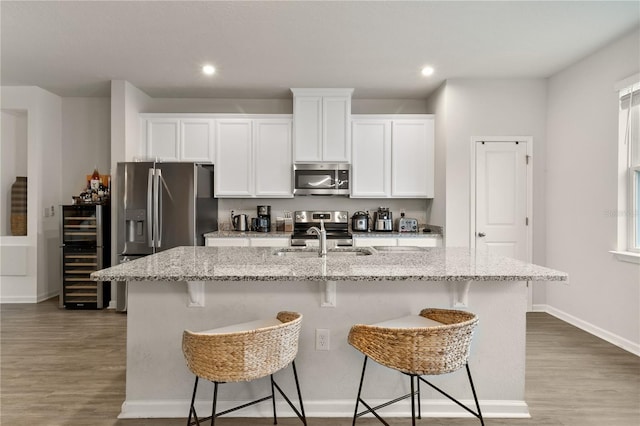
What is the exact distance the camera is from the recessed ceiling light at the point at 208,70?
4008mm

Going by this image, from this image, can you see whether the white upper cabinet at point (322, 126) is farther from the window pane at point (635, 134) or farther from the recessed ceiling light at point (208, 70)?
the window pane at point (635, 134)

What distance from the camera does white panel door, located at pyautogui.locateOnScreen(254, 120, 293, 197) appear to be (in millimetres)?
4828

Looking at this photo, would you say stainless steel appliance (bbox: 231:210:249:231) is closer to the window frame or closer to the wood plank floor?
the wood plank floor

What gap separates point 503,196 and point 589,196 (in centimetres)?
87

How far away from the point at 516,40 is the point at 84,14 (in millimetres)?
3557

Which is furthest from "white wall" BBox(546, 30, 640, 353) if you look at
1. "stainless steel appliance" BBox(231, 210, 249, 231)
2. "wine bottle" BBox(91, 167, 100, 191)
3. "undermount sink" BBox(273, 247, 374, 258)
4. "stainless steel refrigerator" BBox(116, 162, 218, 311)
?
"wine bottle" BBox(91, 167, 100, 191)

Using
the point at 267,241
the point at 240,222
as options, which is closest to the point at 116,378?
the point at 267,241

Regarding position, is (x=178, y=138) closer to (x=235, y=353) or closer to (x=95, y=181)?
(x=95, y=181)

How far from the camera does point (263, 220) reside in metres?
4.97

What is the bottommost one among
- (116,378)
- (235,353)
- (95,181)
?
(116,378)

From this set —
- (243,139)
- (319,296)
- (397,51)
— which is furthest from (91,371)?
(397,51)

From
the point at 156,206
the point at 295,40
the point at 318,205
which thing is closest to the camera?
the point at 295,40

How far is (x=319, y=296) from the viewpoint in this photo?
222cm

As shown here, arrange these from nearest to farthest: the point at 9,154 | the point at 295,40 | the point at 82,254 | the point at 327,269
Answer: the point at 327,269 → the point at 295,40 → the point at 82,254 → the point at 9,154
